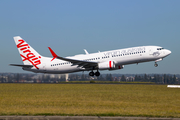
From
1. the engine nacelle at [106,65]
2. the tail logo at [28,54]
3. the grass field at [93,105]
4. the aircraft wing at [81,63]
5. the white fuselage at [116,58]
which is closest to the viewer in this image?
the grass field at [93,105]

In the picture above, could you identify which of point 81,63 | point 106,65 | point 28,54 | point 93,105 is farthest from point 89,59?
point 93,105

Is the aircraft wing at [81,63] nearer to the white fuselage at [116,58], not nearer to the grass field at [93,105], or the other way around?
the white fuselage at [116,58]

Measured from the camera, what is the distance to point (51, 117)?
12.1 metres

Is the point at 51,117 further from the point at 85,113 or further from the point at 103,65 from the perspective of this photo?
the point at 103,65

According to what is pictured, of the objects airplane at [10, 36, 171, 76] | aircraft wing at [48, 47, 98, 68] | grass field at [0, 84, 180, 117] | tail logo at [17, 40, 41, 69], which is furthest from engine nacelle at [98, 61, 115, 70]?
grass field at [0, 84, 180, 117]

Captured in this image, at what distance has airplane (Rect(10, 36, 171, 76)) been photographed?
142ft

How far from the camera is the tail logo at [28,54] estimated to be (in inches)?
2031

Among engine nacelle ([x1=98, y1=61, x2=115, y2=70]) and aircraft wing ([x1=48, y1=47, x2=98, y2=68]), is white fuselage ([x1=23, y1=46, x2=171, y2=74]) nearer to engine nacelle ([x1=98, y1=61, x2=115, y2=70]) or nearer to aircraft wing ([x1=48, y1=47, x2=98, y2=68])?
engine nacelle ([x1=98, y1=61, x2=115, y2=70])

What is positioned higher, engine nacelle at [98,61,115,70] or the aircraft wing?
the aircraft wing

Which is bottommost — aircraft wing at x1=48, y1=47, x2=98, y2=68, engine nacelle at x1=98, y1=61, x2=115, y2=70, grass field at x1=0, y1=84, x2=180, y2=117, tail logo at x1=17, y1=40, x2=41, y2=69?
grass field at x1=0, y1=84, x2=180, y2=117

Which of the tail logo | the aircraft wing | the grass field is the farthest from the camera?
the tail logo

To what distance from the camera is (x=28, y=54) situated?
171 ft

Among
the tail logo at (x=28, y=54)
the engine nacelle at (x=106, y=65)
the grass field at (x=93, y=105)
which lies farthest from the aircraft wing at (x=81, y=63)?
the grass field at (x=93, y=105)

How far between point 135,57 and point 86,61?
8612 millimetres
